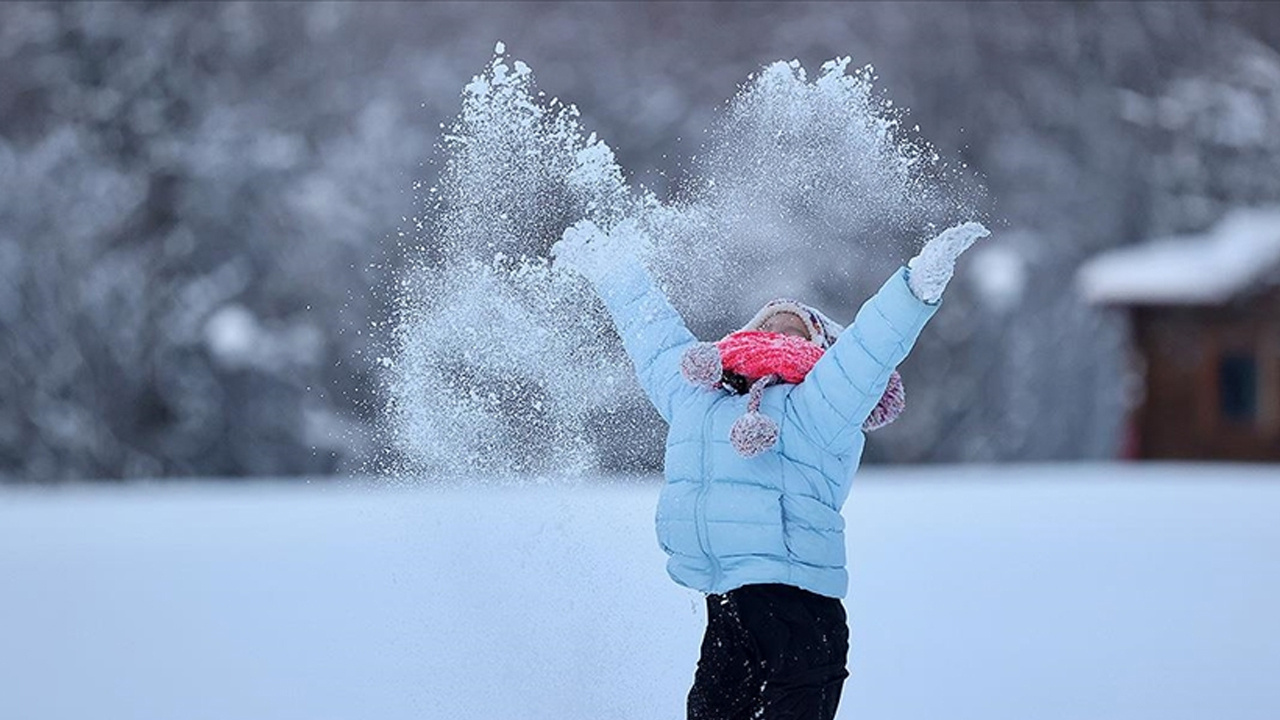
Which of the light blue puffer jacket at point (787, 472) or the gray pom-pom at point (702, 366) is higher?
the gray pom-pom at point (702, 366)

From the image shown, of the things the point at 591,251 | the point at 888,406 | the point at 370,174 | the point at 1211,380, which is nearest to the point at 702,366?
the point at 888,406

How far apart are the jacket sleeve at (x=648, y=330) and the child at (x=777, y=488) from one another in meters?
0.15

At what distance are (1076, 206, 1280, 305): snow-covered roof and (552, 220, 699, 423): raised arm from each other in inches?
910

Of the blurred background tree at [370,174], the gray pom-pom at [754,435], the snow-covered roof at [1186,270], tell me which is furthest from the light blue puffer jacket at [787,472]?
the snow-covered roof at [1186,270]

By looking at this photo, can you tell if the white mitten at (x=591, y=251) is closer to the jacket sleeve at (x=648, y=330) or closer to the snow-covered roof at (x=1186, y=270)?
the jacket sleeve at (x=648, y=330)

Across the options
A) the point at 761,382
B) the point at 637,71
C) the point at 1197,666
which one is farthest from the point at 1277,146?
the point at 761,382

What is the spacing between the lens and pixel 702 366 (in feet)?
12.8

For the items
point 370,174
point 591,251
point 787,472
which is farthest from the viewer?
point 370,174

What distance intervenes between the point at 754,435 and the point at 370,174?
22.9 metres

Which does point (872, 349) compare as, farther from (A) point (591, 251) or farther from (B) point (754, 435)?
(A) point (591, 251)

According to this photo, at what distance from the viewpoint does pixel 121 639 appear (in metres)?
7.54

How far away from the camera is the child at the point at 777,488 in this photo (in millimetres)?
3752

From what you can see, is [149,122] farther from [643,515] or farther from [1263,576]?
[1263,576]

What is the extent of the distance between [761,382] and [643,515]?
23.1 feet
